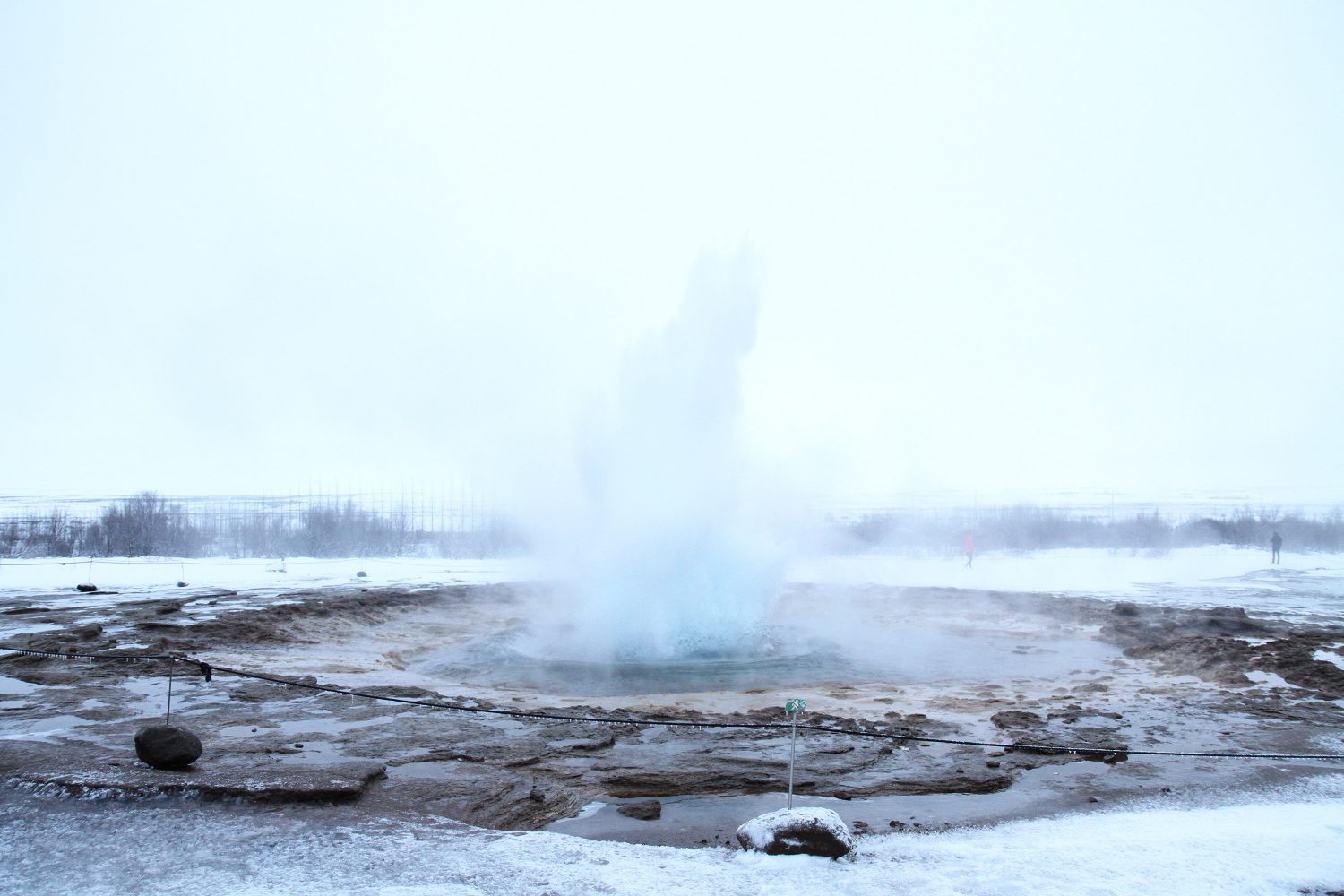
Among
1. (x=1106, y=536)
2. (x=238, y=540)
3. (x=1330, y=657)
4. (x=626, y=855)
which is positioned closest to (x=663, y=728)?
(x=626, y=855)

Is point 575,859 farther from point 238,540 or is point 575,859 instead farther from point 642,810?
point 238,540

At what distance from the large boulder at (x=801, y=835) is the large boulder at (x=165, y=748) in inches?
182

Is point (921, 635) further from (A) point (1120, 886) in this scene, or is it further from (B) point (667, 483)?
(A) point (1120, 886)

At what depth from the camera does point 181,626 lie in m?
16.1

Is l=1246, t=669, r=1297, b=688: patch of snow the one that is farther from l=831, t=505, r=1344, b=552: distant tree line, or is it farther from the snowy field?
l=831, t=505, r=1344, b=552: distant tree line

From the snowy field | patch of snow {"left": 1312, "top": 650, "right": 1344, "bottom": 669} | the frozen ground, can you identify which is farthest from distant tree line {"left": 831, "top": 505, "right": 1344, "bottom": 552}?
the frozen ground

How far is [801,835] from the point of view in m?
5.38

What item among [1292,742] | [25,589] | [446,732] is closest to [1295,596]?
[1292,742]

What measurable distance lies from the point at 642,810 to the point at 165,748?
12.8 feet

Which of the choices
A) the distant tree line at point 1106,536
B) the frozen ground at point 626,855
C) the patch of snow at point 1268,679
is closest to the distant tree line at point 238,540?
the distant tree line at point 1106,536

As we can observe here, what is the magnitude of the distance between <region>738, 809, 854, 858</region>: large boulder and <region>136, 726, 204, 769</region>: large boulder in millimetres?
4630

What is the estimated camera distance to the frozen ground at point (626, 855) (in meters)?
4.93

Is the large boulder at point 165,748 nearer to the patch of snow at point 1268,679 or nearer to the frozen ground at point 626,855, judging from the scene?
the frozen ground at point 626,855

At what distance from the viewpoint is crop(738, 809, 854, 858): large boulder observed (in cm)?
533
